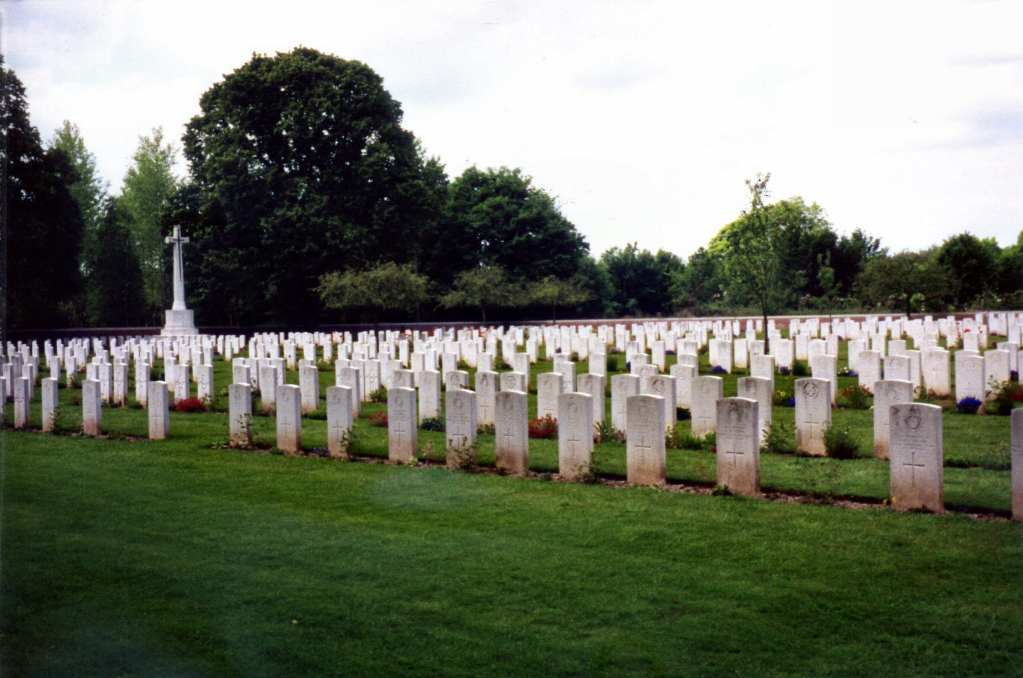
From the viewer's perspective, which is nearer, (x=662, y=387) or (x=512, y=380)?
(x=662, y=387)

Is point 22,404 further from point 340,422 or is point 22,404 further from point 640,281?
point 640,281

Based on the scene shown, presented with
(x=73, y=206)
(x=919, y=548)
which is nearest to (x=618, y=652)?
(x=919, y=548)

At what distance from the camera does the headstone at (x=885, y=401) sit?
9.04 metres

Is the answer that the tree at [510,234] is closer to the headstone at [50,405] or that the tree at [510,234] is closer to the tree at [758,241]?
the tree at [758,241]

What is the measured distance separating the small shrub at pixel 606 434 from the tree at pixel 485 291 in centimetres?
3174

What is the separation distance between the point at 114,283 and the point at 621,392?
43.5 m

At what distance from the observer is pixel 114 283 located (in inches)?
1847

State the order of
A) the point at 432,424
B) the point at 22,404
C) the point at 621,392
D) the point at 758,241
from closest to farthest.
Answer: the point at 621,392
the point at 432,424
the point at 22,404
the point at 758,241

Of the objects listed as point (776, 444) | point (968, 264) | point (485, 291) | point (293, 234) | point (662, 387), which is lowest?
point (776, 444)

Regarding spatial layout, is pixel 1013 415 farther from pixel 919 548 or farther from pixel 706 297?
pixel 706 297

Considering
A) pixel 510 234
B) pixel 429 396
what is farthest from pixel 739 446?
pixel 510 234

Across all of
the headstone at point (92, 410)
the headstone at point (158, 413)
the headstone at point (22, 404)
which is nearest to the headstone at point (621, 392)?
the headstone at point (158, 413)

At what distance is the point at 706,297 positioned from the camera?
56.8 metres

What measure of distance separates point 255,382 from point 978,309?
35.3m
